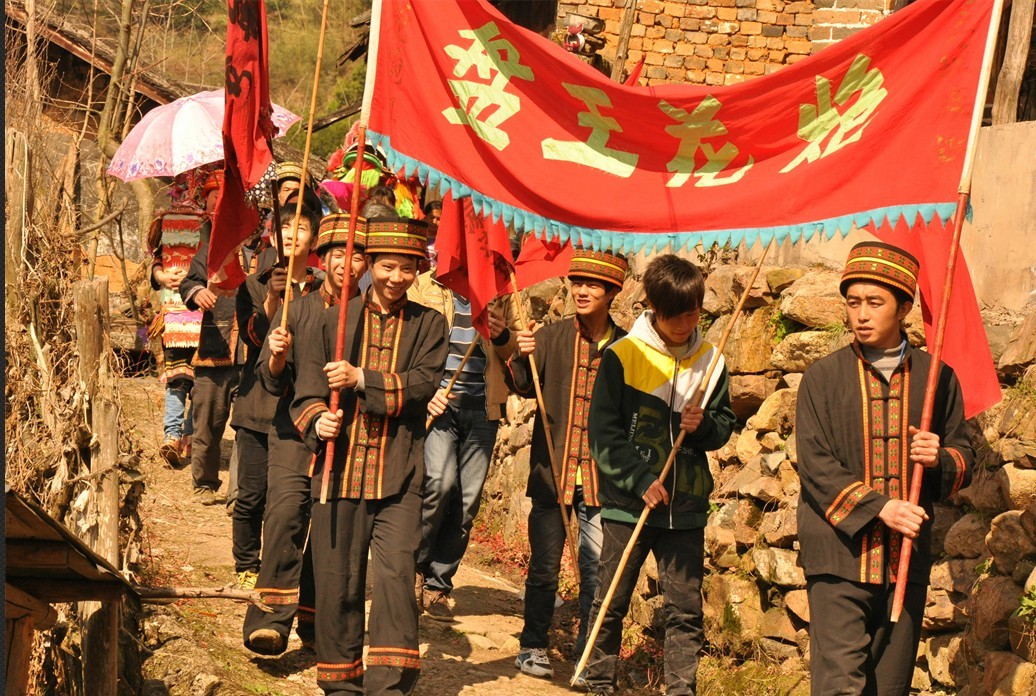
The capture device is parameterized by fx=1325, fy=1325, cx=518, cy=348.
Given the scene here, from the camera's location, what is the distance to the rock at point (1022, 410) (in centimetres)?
607

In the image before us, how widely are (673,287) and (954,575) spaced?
192 centimetres

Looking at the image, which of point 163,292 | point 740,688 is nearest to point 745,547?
point 740,688

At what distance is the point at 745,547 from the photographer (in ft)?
24.6

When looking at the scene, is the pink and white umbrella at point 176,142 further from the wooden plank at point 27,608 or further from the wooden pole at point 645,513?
the wooden pole at point 645,513

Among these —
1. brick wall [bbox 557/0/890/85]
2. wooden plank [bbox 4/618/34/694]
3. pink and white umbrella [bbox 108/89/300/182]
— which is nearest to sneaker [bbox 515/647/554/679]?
wooden plank [bbox 4/618/34/694]

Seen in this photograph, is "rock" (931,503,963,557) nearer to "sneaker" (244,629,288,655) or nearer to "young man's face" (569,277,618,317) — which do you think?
"young man's face" (569,277,618,317)

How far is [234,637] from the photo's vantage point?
267 inches

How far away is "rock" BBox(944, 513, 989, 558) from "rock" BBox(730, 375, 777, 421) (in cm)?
188

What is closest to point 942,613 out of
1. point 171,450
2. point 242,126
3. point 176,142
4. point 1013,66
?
point 242,126

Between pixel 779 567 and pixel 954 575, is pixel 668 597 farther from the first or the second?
pixel 954 575

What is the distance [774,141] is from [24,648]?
386 centimetres

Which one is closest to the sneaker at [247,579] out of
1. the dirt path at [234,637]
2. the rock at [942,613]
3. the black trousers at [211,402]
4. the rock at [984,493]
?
the dirt path at [234,637]

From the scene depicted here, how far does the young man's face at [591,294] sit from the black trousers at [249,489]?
1.77m

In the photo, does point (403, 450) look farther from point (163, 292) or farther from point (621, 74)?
point (621, 74)
